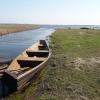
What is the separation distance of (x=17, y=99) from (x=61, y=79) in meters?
3.82

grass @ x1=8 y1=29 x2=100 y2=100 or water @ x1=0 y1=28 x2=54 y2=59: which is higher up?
grass @ x1=8 y1=29 x2=100 y2=100

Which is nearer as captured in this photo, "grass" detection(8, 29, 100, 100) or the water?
"grass" detection(8, 29, 100, 100)

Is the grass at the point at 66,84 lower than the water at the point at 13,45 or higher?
higher

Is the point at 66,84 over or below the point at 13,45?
over

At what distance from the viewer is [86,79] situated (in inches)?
580

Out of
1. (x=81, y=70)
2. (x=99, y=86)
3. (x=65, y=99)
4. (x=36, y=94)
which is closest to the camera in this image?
(x=65, y=99)

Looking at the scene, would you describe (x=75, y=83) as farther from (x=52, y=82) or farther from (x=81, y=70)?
(x=81, y=70)

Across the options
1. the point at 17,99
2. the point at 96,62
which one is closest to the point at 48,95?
the point at 17,99

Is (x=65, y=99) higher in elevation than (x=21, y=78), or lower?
lower

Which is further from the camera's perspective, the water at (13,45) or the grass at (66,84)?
the water at (13,45)

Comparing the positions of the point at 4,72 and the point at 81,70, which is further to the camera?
the point at 81,70

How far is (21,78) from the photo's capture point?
39.1ft

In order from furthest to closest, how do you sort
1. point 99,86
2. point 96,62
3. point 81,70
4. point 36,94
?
point 96,62 → point 81,70 → point 99,86 → point 36,94

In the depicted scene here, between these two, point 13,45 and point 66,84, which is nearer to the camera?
point 66,84
